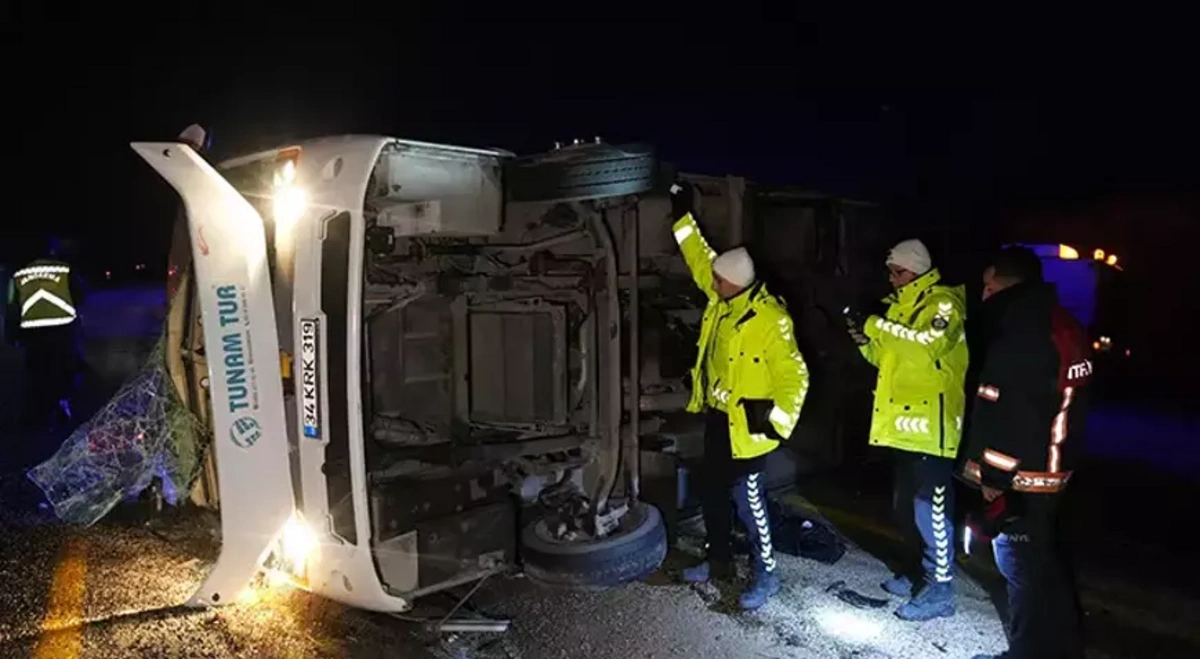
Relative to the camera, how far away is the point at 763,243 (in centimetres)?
598

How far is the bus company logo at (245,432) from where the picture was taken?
400cm

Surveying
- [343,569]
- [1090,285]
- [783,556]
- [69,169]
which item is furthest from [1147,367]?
[69,169]

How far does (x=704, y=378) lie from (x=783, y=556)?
1.29 meters

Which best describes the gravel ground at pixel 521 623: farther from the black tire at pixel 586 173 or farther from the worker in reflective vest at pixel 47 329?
the worker in reflective vest at pixel 47 329

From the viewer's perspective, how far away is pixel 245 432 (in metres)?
4.01

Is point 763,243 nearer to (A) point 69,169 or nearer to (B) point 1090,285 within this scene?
(B) point 1090,285

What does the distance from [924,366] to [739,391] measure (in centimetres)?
87

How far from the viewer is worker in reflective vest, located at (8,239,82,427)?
28.7ft

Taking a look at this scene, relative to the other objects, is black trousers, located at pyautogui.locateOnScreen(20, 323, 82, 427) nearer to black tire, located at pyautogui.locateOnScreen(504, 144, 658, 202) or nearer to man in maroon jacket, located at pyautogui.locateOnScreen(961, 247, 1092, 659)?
black tire, located at pyautogui.locateOnScreen(504, 144, 658, 202)

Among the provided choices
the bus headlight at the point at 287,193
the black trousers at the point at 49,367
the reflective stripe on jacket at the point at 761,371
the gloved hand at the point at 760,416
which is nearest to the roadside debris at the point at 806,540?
the reflective stripe on jacket at the point at 761,371

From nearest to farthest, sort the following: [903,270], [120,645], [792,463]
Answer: [120,645]
[903,270]
[792,463]

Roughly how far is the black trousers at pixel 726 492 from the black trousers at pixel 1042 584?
1.29 m

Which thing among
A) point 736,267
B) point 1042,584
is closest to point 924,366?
point 736,267

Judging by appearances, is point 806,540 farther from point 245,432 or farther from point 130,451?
point 130,451
